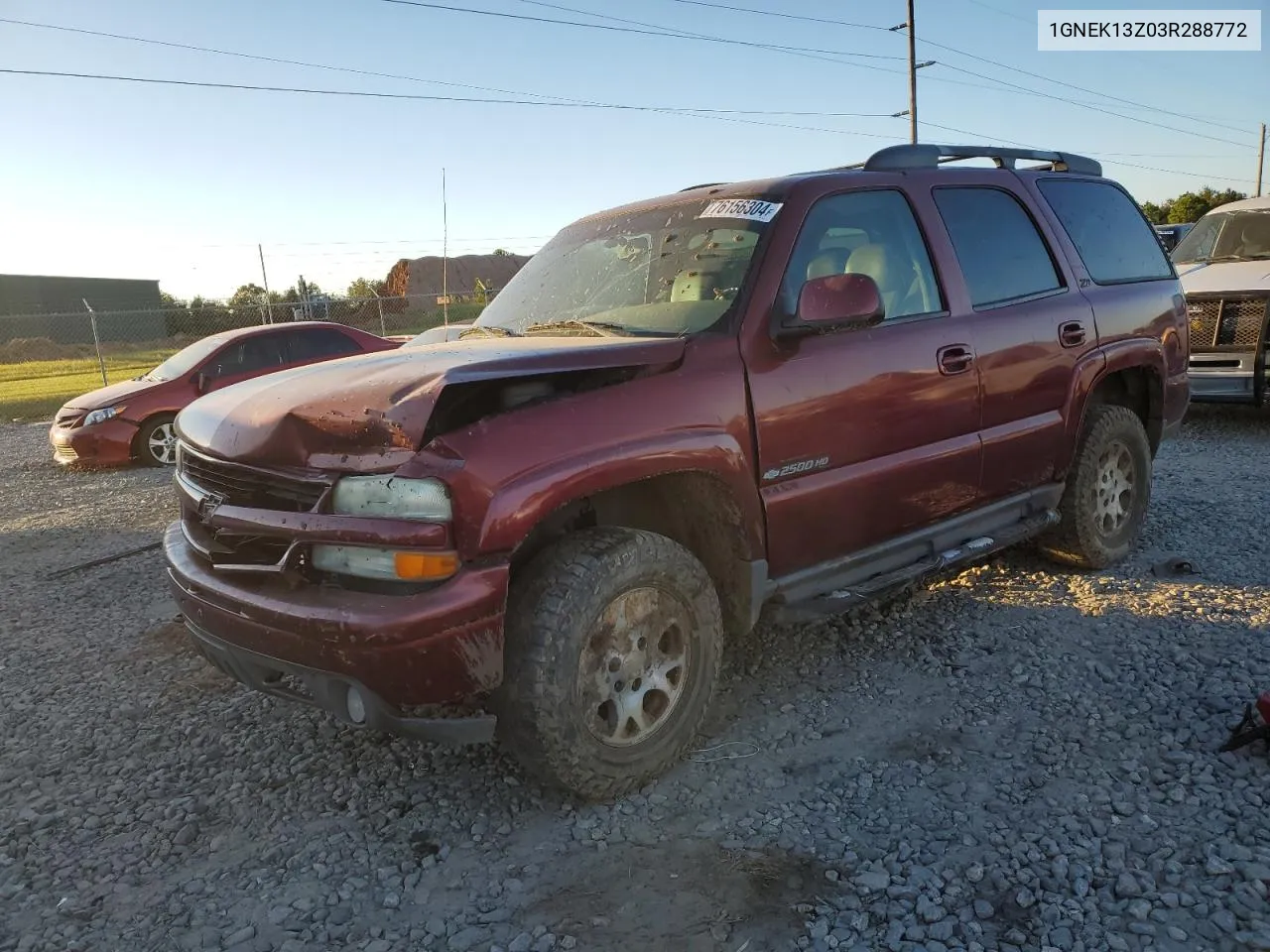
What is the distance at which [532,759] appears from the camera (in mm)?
2719

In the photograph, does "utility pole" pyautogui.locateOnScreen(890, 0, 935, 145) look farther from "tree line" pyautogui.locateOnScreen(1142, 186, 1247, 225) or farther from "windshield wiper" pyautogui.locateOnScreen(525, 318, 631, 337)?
"windshield wiper" pyautogui.locateOnScreen(525, 318, 631, 337)

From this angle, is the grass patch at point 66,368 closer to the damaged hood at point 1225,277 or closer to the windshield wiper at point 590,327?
the damaged hood at point 1225,277

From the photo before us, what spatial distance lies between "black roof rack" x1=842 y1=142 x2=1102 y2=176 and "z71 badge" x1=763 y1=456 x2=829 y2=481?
55.1 inches

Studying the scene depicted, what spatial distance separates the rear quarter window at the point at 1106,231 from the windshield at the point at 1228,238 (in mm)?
5225

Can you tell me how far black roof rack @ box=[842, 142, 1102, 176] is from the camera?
396 centimetres

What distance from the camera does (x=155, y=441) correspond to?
966 centimetres

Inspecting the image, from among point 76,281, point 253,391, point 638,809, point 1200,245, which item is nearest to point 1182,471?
point 1200,245

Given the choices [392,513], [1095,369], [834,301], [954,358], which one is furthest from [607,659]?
[1095,369]

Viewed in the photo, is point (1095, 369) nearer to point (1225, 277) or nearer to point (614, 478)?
point (614, 478)

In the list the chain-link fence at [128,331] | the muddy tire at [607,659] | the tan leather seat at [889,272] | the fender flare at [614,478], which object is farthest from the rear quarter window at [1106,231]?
the chain-link fence at [128,331]

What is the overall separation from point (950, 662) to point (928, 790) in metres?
1.04

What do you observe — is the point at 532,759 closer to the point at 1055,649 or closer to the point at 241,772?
the point at 241,772

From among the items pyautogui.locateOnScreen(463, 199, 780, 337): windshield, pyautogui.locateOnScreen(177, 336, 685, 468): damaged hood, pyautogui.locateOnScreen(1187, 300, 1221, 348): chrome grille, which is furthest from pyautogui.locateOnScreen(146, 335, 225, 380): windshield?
pyautogui.locateOnScreen(1187, 300, 1221, 348): chrome grille

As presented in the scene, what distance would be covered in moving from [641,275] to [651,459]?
1.14 meters
